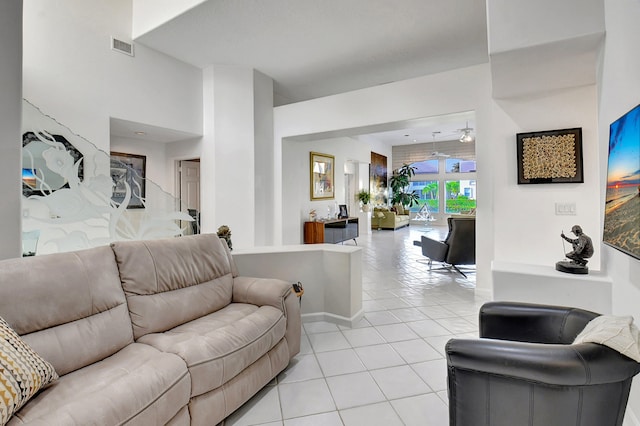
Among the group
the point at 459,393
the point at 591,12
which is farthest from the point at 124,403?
the point at 591,12

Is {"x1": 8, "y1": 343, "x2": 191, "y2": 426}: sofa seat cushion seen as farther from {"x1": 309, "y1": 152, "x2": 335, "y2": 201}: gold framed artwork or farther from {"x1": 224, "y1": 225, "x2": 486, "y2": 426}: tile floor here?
{"x1": 309, "y1": 152, "x2": 335, "y2": 201}: gold framed artwork

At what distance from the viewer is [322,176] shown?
7961mm

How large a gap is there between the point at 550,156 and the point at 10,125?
4212 mm

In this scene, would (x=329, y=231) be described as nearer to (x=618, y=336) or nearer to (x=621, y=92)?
(x=621, y=92)

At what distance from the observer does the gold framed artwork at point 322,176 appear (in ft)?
24.6

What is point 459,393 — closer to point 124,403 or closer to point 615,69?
point 124,403

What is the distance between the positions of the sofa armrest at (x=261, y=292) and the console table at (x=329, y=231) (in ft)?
14.1

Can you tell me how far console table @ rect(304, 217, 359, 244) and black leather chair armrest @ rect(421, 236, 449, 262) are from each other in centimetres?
221

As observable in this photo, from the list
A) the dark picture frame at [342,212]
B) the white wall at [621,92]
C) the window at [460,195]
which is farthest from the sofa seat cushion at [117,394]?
the window at [460,195]

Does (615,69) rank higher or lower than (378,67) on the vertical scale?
lower

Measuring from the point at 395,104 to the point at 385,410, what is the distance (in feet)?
12.8

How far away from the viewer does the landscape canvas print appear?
1417 mm

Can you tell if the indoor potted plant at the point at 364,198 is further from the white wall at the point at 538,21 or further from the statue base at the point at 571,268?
the white wall at the point at 538,21

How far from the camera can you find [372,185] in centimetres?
1102
